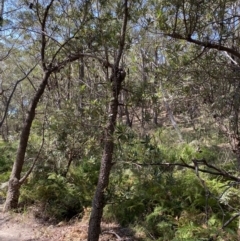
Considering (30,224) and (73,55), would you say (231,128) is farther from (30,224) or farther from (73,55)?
(30,224)

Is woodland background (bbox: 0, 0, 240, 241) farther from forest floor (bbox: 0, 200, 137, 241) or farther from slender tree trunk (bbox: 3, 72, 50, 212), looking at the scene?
forest floor (bbox: 0, 200, 137, 241)

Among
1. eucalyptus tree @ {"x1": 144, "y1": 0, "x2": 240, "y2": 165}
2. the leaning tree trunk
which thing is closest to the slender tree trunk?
the leaning tree trunk

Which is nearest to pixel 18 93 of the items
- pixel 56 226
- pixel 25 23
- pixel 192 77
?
pixel 25 23

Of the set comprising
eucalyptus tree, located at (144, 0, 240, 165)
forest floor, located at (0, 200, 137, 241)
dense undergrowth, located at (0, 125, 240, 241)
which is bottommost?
forest floor, located at (0, 200, 137, 241)

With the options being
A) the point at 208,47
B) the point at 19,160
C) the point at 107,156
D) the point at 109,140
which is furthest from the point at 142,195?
the point at 208,47

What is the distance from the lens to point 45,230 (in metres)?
5.88

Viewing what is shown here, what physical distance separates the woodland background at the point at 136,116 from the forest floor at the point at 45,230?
25cm

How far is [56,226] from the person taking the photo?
19.8 ft

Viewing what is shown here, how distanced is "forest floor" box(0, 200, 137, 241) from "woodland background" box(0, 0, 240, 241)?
0.82ft

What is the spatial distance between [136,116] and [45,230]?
10.7 ft

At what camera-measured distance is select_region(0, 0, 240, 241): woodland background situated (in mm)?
3676

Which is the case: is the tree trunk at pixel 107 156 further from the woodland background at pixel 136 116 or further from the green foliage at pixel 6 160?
the green foliage at pixel 6 160

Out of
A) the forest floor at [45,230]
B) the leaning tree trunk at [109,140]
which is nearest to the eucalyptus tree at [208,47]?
the leaning tree trunk at [109,140]

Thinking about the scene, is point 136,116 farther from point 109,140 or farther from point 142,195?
point 142,195
